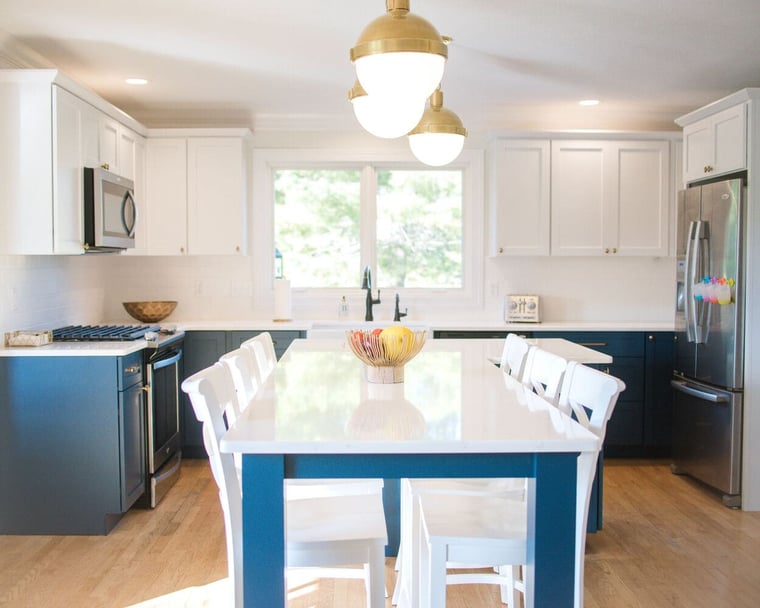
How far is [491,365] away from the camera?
9.65 ft

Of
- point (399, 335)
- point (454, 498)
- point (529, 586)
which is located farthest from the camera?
point (399, 335)

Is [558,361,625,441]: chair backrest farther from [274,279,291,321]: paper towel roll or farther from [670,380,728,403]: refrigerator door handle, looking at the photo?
[274,279,291,321]: paper towel roll

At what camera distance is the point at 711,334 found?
13.3 feet

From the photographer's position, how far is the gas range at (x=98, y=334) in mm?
3766

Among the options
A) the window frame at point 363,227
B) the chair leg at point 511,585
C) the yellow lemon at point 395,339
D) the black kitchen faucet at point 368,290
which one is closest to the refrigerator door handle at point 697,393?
the window frame at point 363,227

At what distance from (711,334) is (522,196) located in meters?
1.70

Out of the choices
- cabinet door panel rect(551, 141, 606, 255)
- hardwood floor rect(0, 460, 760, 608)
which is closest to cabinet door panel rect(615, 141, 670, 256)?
cabinet door panel rect(551, 141, 606, 255)

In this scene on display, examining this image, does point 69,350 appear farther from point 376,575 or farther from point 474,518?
point 474,518

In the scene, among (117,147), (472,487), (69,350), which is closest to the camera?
(472,487)

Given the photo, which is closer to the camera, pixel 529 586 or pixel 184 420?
pixel 529 586

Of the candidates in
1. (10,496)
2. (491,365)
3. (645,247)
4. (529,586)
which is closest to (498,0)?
(491,365)

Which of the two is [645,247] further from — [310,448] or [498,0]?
[310,448]

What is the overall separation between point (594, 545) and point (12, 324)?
10.1 feet

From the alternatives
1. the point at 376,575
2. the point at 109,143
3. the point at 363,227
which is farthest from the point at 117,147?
the point at 376,575
